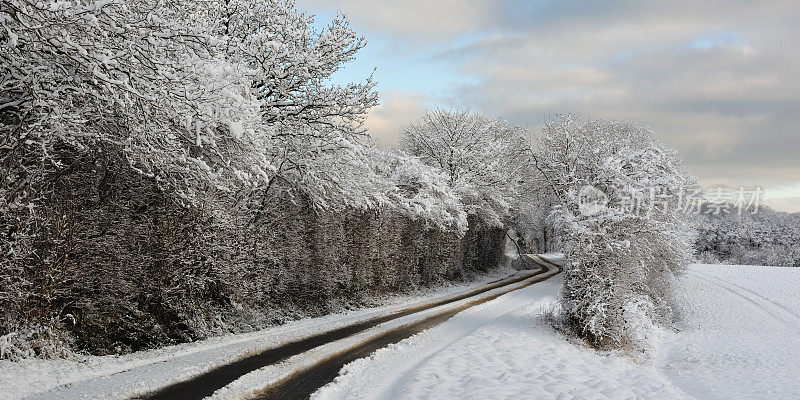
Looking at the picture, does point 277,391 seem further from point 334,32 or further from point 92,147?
point 334,32

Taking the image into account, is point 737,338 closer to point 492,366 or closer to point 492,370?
point 492,366

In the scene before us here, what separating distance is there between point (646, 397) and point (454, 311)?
29.4 ft

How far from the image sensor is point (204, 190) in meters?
11.8

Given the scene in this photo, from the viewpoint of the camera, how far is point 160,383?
8016 mm

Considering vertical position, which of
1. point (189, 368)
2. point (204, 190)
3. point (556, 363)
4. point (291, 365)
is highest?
point (204, 190)

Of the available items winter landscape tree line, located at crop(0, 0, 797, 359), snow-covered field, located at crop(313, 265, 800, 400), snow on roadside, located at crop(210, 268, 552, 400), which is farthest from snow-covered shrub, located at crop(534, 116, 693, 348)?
snow on roadside, located at crop(210, 268, 552, 400)

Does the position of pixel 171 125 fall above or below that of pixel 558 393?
above

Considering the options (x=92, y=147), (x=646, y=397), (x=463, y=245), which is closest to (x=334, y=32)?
(x=92, y=147)

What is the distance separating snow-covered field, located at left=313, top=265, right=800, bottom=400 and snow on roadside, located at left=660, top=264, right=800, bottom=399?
5cm

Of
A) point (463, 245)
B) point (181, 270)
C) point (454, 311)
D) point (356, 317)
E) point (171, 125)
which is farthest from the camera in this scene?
point (463, 245)

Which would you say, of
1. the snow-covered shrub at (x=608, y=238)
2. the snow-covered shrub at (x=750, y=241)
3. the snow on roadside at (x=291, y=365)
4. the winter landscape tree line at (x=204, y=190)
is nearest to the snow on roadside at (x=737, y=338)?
the winter landscape tree line at (x=204, y=190)

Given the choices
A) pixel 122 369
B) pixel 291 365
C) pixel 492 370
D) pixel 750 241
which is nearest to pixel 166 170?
pixel 122 369

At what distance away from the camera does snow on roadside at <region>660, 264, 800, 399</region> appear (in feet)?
46.8

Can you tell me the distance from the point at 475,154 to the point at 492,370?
26.9 meters
